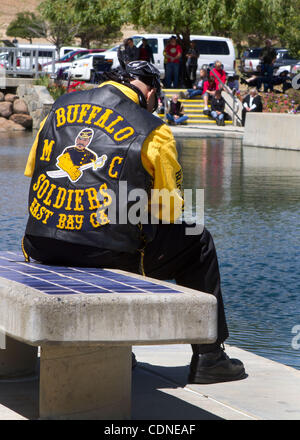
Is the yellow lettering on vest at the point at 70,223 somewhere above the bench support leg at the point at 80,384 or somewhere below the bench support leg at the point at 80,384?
above

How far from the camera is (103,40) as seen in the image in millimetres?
75125

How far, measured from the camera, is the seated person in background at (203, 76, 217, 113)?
28.0 meters

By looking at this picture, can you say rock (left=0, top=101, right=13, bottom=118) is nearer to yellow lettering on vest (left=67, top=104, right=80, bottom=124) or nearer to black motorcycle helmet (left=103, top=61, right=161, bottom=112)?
black motorcycle helmet (left=103, top=61, right=161, bottom=112)

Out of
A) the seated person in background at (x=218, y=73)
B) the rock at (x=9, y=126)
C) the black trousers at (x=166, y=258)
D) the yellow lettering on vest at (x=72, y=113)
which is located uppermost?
the yellow lettering on vest at (x=72, y=113)

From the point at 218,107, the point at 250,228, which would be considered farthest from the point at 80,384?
the point at 218,107

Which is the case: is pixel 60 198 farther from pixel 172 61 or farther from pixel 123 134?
pixel 172 61

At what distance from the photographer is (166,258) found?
171 inches

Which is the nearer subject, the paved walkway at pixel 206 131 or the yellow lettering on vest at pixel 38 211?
the yellow lettering on vest at pixel 38 211

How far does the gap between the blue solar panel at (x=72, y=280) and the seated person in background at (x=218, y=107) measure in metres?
23.5

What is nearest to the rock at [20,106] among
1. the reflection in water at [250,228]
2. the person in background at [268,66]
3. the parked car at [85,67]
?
the reflection in water at [250,228]

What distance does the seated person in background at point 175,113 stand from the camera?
2672 cm

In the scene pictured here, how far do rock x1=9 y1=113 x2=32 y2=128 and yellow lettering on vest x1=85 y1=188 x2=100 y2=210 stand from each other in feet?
74.0

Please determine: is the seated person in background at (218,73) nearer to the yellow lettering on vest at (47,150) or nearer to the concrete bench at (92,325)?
the yellow lettering on vest at (47,150)

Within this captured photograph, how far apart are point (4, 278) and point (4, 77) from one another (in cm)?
2494
